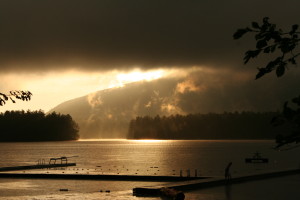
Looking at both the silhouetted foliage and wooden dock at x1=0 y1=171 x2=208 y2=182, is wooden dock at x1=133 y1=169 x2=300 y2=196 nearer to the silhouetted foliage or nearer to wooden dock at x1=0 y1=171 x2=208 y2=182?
wooden dock at x1=0 y1=171 x2=208 y2=182

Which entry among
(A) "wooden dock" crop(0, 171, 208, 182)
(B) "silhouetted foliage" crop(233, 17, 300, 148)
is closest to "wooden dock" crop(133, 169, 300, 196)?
(A) "wooden dock" crop(0, 171, 208, 182)

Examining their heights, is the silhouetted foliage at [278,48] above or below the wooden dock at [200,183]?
above

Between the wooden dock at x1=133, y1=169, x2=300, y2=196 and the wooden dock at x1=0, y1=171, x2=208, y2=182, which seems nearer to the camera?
the wooden dock at x1=133, y1=169, x2=300, y2=196

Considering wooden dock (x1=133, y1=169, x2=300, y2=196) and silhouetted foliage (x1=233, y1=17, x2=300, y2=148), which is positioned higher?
silhouetted foliage (x1=233, y1=17, x2=300, y2=148)

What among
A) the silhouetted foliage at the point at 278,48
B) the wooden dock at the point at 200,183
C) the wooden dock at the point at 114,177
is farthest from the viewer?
the wooden dock at the point at 114,177

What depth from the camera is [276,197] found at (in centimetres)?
3094

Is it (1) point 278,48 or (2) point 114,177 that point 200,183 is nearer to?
(2) point 114,177

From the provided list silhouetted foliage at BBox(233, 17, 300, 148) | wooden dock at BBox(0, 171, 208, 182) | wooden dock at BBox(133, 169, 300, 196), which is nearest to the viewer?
silhouetted foliage at BBox(233, 17, 300, 148)

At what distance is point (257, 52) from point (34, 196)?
114 feet

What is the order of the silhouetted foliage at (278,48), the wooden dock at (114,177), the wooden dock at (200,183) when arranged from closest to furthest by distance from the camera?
1. the silhouetted foliage at (278,48)
2. the wooden dock at (200,183)
3. the wooden dock at (114,177)

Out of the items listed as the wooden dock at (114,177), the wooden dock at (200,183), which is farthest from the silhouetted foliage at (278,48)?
the wooden dock at (114,177)

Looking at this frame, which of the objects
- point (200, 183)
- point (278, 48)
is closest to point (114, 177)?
point (200, 183)

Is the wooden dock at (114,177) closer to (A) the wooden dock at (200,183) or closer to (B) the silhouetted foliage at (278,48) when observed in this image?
(A) the wooden dock at (200,183)

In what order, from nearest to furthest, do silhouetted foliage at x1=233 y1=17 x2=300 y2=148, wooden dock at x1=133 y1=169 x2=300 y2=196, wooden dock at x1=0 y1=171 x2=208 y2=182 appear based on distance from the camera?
silhouetted foliage at x1=233 y1=17 x2=300 y2=148 < wooden dock at x1=133 y1=169 x2=300 y2=196 < wooden dock at x1=0 y1=171 x2=208 y2=182
